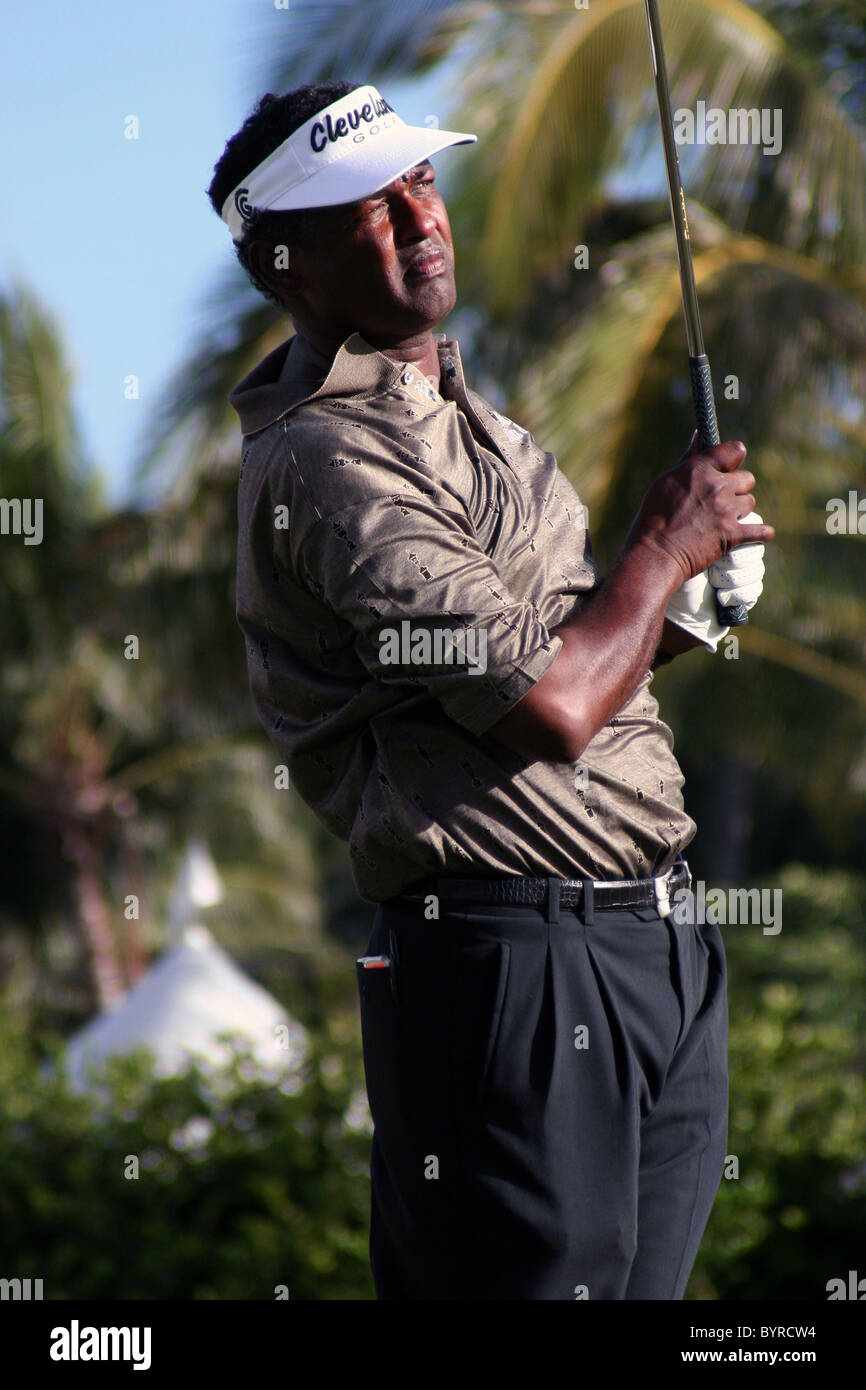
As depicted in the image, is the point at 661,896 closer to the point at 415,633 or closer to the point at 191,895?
the point at 415,633

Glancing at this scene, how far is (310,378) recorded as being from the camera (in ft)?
8.04

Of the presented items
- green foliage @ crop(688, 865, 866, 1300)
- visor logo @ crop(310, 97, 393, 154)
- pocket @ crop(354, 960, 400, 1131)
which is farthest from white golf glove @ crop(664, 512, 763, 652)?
green foliage @ crop(688, 865, 866, 1300)

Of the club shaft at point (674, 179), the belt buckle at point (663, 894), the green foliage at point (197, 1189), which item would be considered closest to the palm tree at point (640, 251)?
the green foliage at point (197, 1189)

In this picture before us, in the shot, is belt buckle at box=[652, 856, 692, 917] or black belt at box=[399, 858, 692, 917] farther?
belt buckle at box=[652, 856, 692, 917]

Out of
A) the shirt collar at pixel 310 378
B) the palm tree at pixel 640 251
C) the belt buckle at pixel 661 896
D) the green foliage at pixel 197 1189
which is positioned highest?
the palm tree at pixel 640 251

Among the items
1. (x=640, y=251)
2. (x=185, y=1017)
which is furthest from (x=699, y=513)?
(x=185, y=1017)

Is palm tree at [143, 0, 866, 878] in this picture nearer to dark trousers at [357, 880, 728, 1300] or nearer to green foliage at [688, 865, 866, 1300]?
green foliage at [688, 865, 866, 1300]

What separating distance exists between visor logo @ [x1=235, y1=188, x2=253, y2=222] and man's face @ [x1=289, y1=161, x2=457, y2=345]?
0.10m

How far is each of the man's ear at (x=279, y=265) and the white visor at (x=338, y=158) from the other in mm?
58

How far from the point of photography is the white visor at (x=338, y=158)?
2.30 meters

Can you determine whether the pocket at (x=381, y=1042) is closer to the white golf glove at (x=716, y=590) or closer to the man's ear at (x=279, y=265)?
the white golf glove at (x=716, y=590)

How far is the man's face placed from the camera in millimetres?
2346
